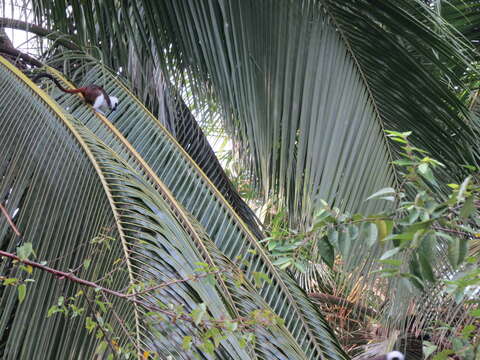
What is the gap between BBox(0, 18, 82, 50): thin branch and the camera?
2727mm

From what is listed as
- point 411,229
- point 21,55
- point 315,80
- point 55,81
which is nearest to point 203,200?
point 315,80

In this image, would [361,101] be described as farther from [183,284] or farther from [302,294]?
[183,284]

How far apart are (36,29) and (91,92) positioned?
1.68 ft

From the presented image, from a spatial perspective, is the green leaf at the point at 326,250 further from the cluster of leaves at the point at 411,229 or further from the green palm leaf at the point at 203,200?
the green palm leaf at the point at 203,200

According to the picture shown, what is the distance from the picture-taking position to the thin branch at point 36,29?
2.73 meters

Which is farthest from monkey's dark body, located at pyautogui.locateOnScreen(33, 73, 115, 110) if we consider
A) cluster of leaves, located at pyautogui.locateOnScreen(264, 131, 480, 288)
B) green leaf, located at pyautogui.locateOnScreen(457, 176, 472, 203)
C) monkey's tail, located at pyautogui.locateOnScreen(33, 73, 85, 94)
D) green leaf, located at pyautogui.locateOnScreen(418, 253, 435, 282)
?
green leaf, located at pyautogui.locateOnScreen(457, 176, 472, 203)

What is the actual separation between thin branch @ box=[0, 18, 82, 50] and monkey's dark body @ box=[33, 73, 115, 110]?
230 millimetres

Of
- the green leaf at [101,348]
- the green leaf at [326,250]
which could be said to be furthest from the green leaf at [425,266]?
the green leaf at [101,348]

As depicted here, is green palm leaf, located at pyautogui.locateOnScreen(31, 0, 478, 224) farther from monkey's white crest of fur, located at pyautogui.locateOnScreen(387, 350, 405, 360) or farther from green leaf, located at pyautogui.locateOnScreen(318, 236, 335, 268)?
green leaf, located at pyautogui.locateOnScreen(318, 236, 335, 268)

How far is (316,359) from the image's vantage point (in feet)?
9.63

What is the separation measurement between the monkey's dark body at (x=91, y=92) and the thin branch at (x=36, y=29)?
0.76ft

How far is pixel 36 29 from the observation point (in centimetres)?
334

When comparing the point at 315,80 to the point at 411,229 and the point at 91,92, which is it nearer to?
the point at 91,92

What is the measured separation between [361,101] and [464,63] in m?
0.47
